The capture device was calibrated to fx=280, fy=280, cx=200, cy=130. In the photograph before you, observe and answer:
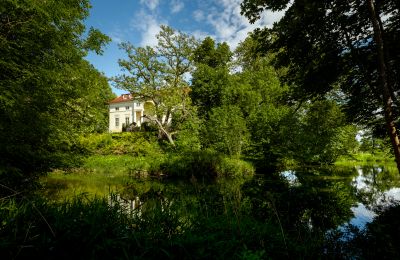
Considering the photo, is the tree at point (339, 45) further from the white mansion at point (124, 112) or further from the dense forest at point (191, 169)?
the white mansion at point (124, 112)

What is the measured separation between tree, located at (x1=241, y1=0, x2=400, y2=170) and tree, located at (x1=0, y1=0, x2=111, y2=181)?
19.2 feet

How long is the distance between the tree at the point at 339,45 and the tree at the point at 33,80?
5.86 meters

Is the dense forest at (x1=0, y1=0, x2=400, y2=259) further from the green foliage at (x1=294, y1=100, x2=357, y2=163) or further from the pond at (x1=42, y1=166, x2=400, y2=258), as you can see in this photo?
the green foliage at (x1=294, y1=100, x2=357, y2=163)

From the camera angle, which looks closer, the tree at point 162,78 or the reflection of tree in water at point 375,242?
the reflection of tree in water at point 375,242

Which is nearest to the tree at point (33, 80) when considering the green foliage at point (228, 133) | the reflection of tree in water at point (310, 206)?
the reflection of tree in water at point (310, 206)

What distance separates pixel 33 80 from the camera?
8195mm

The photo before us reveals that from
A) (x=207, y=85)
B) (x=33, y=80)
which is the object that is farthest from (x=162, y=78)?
(x=33, y=80)

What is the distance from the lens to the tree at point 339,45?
24.9ft

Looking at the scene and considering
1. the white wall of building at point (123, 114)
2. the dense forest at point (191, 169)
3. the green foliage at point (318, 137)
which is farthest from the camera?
the white wall of building at point (123, 114)

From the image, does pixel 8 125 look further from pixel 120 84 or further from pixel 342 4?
pixel 120 84

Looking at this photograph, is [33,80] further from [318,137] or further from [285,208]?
[318,137]

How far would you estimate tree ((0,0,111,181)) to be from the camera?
23.2 feet

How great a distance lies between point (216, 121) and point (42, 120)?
1942cm

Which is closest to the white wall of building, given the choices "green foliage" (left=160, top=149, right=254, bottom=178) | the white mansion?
the white mansion
